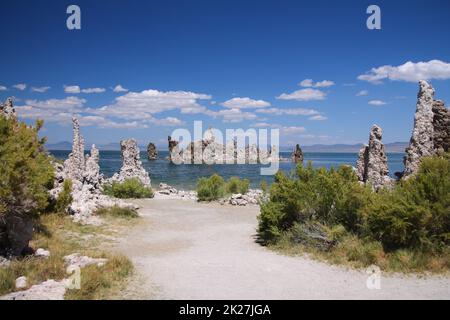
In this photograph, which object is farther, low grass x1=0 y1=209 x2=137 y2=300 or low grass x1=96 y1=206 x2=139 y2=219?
low grass x1=96 y1=206 x2=139 y2=219

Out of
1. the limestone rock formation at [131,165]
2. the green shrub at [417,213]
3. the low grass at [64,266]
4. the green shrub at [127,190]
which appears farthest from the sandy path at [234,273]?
the limestone rock formation at [131,165]

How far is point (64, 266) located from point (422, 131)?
41.4 ft

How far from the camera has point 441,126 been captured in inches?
580

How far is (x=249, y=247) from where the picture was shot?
1309cm

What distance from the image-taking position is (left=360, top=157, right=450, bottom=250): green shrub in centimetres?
1021

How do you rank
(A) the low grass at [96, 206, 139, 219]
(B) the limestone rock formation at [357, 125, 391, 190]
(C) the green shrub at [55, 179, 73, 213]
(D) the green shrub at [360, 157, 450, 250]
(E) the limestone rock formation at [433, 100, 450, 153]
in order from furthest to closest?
(A) the low grass at [96, 206, 139, 219] < (B) the limestone rock formation at [357, 125, 391, 190] < (C) the green shrub at [55, 179, 73, 213] < (E) the limestone rock formation at [433, 100, 450, 153] < (D) the green shrub at [360, 157, 450, 250]

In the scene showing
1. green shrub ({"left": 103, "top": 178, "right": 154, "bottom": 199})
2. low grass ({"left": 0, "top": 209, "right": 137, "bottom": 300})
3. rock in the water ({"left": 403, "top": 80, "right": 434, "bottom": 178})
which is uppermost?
rock in the water ({"left": 403, "top": 80, "right": 434, "bottom": 178})

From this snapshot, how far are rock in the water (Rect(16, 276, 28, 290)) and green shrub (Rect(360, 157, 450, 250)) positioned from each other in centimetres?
884

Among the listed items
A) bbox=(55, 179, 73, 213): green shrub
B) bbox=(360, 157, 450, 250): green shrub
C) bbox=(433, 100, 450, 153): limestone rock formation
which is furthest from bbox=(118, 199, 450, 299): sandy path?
bbox=(433, 100, 450, 153): limestone rock formation

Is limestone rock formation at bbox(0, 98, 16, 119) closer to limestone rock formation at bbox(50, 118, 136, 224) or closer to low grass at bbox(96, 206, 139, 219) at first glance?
limestone rock formation at bbox(50, 118, 136, 224)

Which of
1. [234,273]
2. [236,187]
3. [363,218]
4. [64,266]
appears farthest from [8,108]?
[236,187]

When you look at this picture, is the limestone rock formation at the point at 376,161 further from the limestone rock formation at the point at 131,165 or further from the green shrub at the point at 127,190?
the limestone rock formation at the point at 131,165

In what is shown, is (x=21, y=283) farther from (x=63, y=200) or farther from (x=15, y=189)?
(x=63, y=200)
